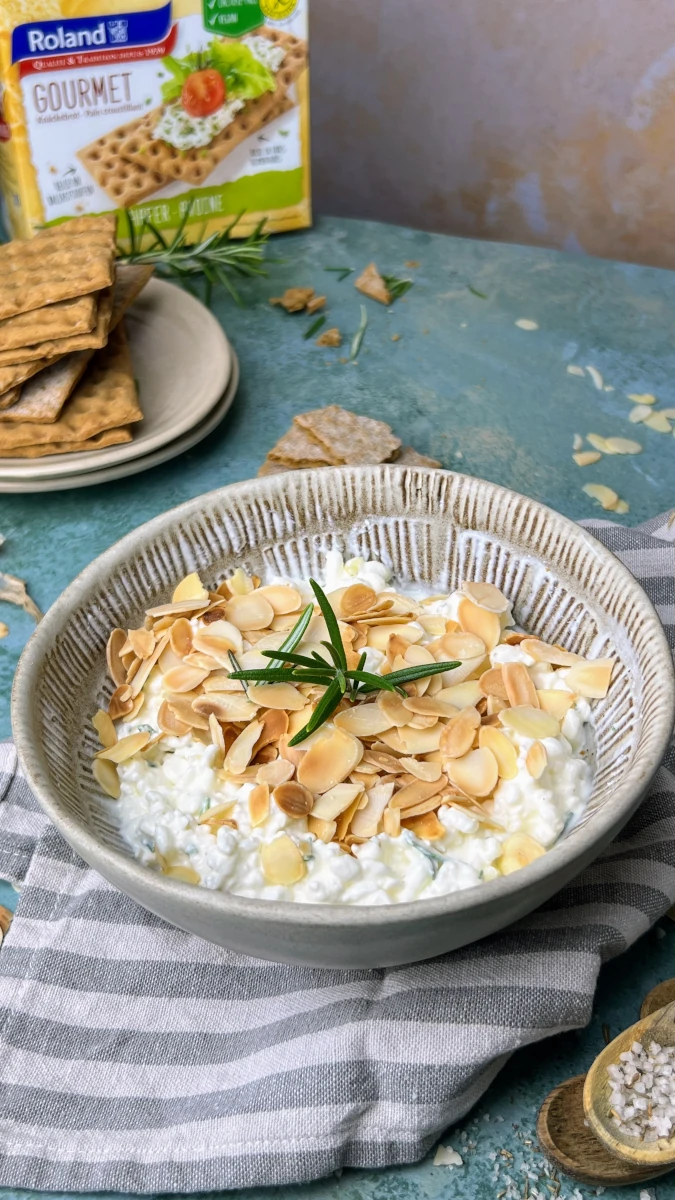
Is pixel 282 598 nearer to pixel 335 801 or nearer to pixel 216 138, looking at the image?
pixel 335 801

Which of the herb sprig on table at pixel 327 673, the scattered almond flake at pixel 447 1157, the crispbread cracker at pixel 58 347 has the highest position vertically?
the crispbread cracker at pixel 58 347

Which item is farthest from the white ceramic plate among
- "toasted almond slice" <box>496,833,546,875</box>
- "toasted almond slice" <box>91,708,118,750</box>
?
"toasted almond slice" <box>496,833,546,875</box>

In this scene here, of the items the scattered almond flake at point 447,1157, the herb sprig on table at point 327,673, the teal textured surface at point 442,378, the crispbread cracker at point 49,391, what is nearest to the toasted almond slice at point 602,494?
the teal textured surface at point 442,378

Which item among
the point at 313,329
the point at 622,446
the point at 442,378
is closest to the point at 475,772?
the point at 622,446

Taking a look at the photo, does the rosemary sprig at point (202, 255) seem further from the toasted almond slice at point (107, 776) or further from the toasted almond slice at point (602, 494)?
the toasted almond slice at point (107, 776)

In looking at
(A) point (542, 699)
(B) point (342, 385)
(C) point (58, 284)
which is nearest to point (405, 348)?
(B) point (342, 385)

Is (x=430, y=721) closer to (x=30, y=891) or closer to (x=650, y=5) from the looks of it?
(x=30, y=891)
